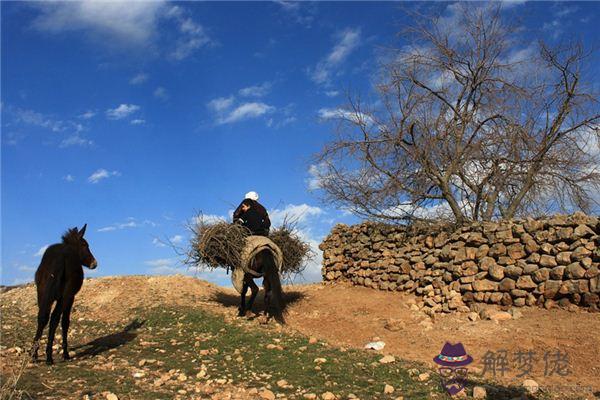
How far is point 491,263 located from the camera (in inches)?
434

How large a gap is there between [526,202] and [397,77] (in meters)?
5.11

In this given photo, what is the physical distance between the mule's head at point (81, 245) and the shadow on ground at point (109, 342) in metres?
1.54

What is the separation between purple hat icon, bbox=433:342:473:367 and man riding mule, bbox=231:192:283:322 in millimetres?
3373

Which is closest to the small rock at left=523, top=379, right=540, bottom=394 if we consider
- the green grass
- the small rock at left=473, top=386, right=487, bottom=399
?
the small rock at left=473, top=386, right=487, bottom=399

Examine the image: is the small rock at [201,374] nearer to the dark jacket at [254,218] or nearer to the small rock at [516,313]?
the dark jacket at [254,218]

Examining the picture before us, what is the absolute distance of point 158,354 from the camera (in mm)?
8758

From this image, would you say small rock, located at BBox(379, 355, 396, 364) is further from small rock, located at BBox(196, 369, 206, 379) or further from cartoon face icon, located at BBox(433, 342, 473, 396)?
small rock, located at BBox(196, 369, 206, 379)

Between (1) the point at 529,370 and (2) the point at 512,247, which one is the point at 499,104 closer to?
(2) the point at 512,247

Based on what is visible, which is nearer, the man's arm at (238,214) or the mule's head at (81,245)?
the mule's head at (81,245)

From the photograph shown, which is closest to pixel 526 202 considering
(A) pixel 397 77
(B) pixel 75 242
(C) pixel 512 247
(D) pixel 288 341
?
(C) pixel 512 247

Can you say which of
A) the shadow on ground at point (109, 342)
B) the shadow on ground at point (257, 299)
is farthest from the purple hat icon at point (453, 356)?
the shadow on ground at point (109, 342)

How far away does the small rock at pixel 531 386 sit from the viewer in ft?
22.1

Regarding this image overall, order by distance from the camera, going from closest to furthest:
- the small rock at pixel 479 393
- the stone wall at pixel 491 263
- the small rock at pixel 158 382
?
1. the small rock at pixel 479 393
2. the small rock at pixel 158 382
3. the stone wall at pixel 491 263

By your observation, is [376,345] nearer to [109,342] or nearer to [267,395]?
[267,395]
